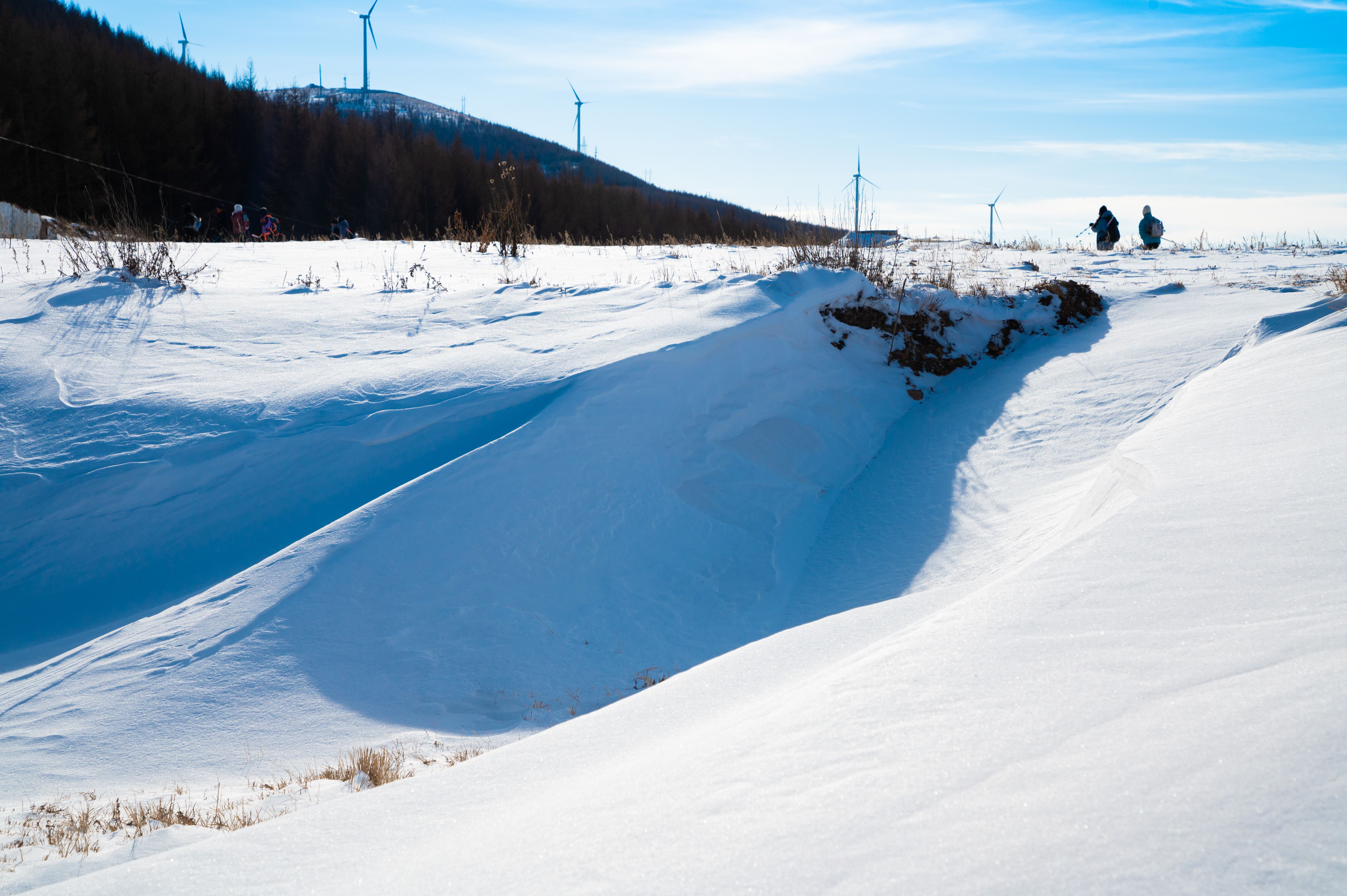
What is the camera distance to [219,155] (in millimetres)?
33156

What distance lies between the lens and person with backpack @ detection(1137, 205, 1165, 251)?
13.9 metres

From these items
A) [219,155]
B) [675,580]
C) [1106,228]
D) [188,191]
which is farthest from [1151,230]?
[219,155]

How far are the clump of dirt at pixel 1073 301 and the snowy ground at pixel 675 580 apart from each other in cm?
29

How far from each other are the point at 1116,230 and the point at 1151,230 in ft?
4.80

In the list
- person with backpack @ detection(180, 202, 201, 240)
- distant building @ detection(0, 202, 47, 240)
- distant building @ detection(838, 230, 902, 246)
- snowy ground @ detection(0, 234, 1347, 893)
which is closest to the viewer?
snowy ground @ detection(0, 234, 1347, 893)

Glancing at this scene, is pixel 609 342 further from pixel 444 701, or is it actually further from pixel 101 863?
pixel 101 863

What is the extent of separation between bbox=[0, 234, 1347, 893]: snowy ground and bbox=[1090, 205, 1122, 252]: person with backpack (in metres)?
6.66

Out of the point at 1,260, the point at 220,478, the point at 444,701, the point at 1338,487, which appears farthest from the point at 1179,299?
the point at 1,260

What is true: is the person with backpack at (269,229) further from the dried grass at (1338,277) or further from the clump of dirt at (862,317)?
the dried grass at (1338,277)

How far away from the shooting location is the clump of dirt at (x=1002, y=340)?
7832 mm

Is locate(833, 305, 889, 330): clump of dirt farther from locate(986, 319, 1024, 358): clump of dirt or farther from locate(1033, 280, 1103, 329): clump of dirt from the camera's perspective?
locate(1033, 280, 1103, 329): clump of dirt

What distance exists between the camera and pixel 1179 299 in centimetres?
794

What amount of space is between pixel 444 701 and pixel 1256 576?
306cm

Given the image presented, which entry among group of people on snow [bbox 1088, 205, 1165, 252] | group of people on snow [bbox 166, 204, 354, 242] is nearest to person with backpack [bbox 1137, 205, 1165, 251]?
group of people on snow [bbox 1088, 205, 1165, 252]
